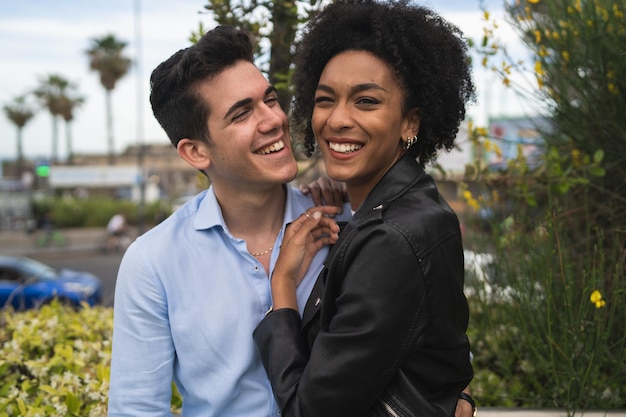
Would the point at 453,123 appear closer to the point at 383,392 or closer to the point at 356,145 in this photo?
the point at 356,145

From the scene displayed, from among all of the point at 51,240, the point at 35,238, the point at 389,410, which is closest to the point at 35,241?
the point at 35,238

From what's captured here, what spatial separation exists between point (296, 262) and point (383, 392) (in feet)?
1.76

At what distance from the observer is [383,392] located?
1711 millimetres

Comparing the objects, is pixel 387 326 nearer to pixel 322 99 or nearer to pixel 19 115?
pixel 322 99

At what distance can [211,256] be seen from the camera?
2.17m

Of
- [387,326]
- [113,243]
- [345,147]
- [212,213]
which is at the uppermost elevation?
[345,147]

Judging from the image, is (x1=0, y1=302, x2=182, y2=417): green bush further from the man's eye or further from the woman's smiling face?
the woman's smiling face

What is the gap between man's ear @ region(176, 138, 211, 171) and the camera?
2293 millimetres

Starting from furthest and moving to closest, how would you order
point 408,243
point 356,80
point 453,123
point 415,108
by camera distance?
point 453,123 < point 415,108 < point 356,80 < point 408,243

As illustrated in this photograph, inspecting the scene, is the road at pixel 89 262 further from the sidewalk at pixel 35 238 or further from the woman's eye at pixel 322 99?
the woman's eye at pixel 322 99

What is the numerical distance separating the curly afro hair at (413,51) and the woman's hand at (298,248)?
0.37 m

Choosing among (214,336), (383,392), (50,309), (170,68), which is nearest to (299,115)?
(170,68)

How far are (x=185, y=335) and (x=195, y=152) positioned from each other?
0.65 meters

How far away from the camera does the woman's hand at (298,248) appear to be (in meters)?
2.04
